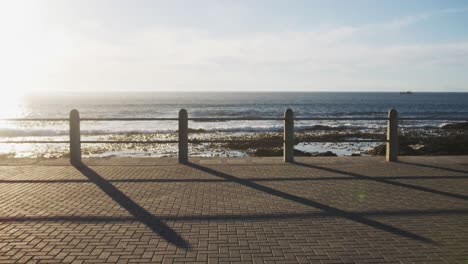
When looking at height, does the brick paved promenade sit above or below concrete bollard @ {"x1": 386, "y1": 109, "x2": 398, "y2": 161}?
below

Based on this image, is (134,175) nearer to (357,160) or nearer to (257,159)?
(257,159)

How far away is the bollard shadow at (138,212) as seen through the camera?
17.3 ft

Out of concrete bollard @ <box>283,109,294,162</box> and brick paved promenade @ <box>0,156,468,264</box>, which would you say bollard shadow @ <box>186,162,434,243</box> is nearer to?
brick paved promenade @ <box>0,156,468,264</box>

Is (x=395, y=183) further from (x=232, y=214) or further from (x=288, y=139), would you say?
(x=232, y=214)

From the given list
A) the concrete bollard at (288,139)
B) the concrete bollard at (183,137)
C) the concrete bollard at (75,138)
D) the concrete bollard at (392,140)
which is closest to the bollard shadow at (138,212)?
the concrete bollard at (75,138)

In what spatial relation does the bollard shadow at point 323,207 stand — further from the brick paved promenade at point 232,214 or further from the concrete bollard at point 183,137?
the concrete bollard at point 183,137

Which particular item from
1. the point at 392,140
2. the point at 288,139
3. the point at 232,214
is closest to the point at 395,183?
the point at 392,140

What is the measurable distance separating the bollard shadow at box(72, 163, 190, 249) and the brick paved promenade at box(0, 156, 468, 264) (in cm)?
1

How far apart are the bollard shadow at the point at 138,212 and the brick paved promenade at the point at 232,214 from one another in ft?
0.05

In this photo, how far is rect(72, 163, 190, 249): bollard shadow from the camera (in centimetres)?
527

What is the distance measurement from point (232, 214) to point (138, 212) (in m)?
1.33

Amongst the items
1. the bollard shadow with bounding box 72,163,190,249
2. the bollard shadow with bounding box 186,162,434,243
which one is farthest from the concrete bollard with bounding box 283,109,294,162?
the bollard shadow with bounding box 72,163,190,249

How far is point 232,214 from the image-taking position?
6.34 meters

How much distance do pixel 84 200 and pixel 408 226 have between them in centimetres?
477
